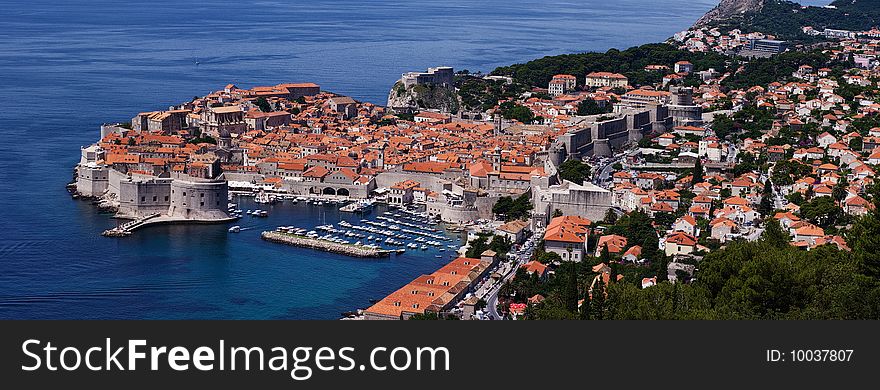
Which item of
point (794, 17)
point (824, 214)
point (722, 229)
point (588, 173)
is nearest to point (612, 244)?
point (722, 229)

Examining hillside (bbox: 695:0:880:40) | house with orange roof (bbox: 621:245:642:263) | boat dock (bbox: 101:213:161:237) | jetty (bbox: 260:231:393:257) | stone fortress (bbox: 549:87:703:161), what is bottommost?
jetty (bbox: 260:231:393:257)

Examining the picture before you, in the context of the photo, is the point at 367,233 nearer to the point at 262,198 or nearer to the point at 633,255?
the point at 262,198

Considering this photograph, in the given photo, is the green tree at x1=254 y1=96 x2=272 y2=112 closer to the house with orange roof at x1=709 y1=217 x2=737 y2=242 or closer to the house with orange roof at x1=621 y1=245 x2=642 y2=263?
the house with orange roof at x1=709 y1=217 x2=737 y2=242

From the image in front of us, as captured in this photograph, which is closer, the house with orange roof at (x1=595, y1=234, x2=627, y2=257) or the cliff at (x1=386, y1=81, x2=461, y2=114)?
the house with orange roof at (x1=595, y1=234, x2=627, y2=257)

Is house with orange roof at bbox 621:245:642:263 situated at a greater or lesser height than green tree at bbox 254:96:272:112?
lesser

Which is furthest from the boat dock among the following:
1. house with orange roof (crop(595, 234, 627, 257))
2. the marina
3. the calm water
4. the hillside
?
the hillside

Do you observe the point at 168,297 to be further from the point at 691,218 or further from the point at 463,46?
the point at 463,46

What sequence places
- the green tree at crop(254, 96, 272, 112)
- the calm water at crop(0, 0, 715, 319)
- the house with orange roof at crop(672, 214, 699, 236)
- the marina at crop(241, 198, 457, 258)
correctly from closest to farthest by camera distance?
1. the calm water at crop(0, 0, 715, 319)
2. the house with orange roof at crop(672, 214, 699, 236)
3. the marina at crop(241, 198, 457, 258)
4. the green tree at crop(254, 96, 272, 112)
